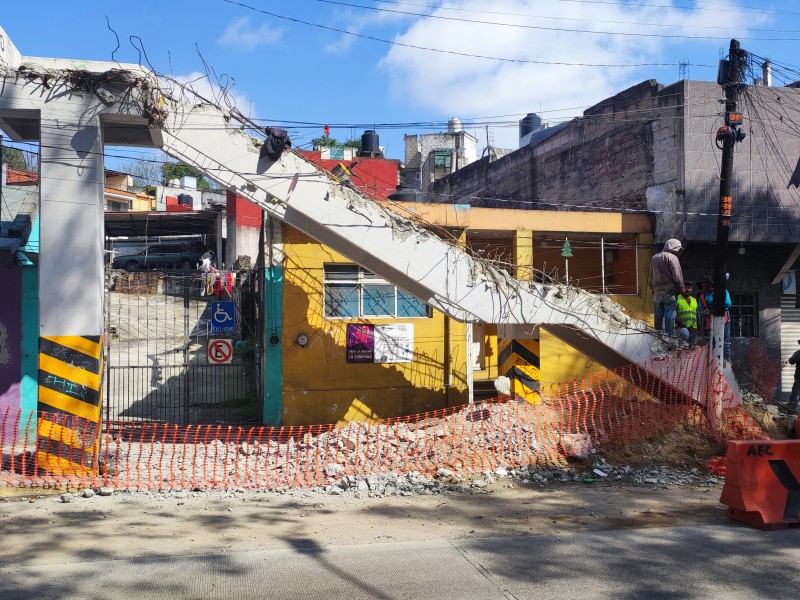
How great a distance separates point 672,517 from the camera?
25.8 feet

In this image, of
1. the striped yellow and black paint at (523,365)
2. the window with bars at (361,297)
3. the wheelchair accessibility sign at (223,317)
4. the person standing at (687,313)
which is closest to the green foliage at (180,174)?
the wheelchair accessibility sign at (223,317)

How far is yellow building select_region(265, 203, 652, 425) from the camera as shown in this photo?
1387 cm

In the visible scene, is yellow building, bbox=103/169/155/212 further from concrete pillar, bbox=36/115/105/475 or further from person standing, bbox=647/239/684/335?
person standing, bbox=647/239/684/335

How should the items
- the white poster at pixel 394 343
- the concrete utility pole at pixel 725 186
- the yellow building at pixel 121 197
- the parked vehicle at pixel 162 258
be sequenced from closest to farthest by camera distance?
the concrete utility pole at pixel 725 186 < the white poster at pixel 394 343 < the parked vehicle at pixel 162 258 < the yellow building at pixel 121 197

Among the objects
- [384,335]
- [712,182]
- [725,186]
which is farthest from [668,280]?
[384,335]

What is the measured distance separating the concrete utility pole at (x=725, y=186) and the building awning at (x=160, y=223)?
70.4 feet

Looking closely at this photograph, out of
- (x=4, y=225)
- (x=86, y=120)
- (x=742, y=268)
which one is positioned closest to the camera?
(x=86, y=120)

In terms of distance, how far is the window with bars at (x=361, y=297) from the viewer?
14.3 metres

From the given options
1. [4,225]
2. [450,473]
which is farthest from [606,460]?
[4,225]

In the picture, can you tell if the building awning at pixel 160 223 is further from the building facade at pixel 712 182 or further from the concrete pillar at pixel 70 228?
the concrete pillar at pixel 70 228

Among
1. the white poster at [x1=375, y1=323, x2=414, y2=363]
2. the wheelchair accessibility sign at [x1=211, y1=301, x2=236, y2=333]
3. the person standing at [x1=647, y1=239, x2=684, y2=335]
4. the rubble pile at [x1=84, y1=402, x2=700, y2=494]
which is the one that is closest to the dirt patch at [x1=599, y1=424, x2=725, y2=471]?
the rubble pile at [x1=84, y1=402, x2=700, y2=494]

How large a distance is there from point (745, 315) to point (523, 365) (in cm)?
622

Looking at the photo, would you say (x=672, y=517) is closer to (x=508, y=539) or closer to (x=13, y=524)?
(x=508, y=539)

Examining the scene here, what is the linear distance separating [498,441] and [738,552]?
461 cm
